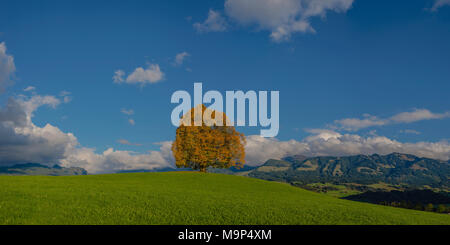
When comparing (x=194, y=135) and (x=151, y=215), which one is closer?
(x=151, y=215)

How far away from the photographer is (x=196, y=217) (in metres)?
18.2

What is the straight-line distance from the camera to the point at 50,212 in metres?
18.2

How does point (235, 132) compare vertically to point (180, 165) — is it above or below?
above

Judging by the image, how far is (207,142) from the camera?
64.9 metres

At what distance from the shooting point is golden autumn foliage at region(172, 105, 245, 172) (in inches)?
2547

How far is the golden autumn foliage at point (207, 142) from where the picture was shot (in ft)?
212
